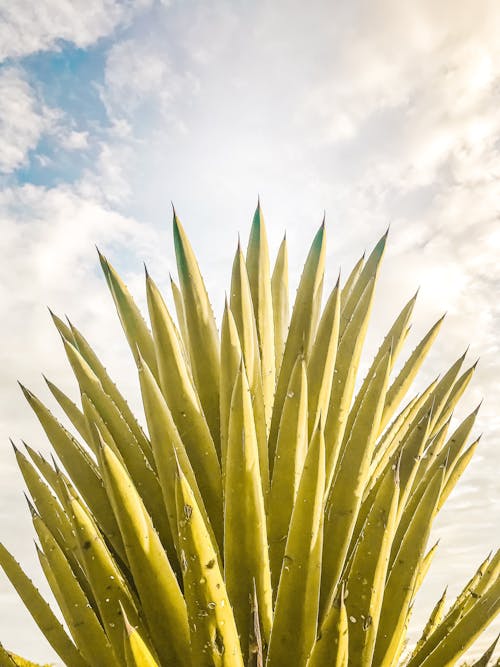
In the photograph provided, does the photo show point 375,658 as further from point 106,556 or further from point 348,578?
point 106,556

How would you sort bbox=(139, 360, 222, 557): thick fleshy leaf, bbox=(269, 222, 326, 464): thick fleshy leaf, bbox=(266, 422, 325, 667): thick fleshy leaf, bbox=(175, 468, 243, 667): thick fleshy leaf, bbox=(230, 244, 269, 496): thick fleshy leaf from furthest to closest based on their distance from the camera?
bbox=(269, 222, 326, 464): thick fleshy leaf, bbox=(230, 244, 269, 496): thick fleshy leaf, bbox=(139, 360, 222, 557): thick fleshy leaf, bbox=(266, 422, 325, 667): thick fleshy leaf, bbox=(175, 468, 243, 667): thick fleshy leaf

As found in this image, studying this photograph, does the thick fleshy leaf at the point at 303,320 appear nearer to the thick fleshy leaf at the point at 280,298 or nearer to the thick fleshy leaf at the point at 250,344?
the thick fleshy leaf at the point at 250,344

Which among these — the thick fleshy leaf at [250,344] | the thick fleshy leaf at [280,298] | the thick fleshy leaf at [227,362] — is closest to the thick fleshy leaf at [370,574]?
the thick fleshy leaf at [250,344]

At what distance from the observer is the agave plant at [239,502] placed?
1212 millimetres

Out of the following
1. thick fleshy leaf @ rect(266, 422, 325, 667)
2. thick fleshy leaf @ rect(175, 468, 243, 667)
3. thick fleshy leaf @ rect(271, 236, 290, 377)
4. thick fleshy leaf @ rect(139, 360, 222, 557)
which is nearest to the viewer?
thick fleshy leaf @ rect(175, 468, 243, 667)

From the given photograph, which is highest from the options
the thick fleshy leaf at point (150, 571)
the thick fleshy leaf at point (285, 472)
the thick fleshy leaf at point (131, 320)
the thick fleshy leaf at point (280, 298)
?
the thick fleshy leaf at point (280, 298)

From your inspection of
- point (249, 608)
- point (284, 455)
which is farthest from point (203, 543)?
point (284, 455)

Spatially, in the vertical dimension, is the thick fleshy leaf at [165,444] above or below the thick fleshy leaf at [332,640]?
above

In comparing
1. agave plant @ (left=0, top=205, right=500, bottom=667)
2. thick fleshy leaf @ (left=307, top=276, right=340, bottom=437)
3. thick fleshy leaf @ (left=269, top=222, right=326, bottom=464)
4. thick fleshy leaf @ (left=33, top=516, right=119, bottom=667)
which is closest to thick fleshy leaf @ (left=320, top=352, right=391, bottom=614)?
agave plant @ (left=0, top=205, right=500, bottom=667)

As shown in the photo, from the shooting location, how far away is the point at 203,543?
1136 millimetres

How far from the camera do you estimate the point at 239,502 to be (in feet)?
4.16

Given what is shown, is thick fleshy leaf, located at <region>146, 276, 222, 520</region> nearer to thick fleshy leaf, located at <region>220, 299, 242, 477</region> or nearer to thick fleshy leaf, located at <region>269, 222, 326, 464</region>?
thick fleshy leaf, located at <region>220, 299, 242, 477</region>

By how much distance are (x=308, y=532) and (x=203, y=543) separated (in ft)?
0.77

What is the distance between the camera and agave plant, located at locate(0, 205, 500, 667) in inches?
47.7
